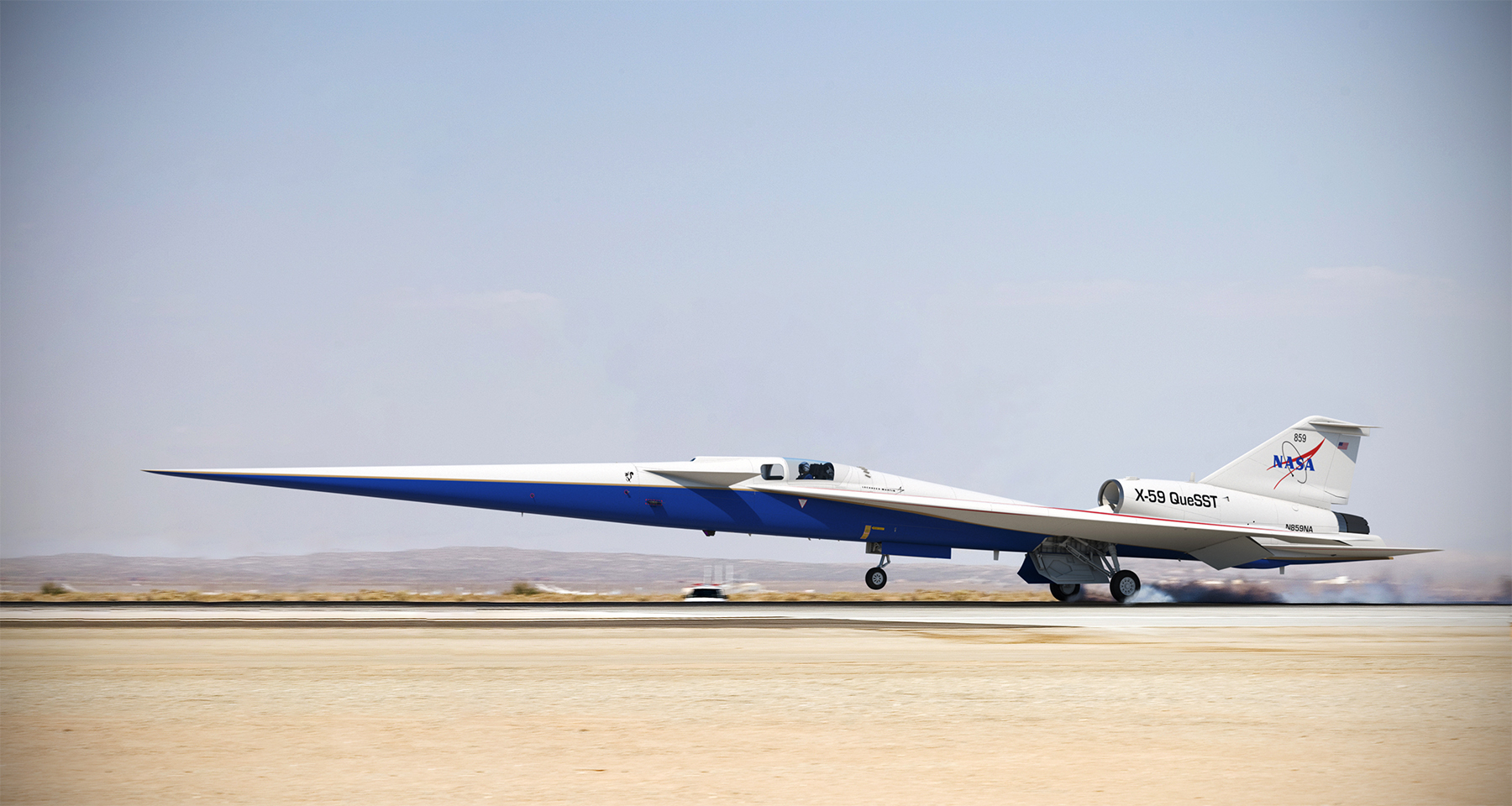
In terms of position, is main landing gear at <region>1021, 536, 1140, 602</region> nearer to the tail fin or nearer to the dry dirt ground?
the tail fin

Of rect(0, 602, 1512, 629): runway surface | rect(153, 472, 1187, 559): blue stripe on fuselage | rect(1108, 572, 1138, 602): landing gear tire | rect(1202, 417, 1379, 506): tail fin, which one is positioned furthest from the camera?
rect(1202, 417, 1379, 506): tail fin

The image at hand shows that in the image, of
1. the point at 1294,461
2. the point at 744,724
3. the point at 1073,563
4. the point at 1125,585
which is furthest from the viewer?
the point at 1294,461

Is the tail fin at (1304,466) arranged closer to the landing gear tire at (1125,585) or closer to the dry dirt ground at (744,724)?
the landing gear tire at (1125,585)

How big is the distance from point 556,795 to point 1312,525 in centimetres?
3002

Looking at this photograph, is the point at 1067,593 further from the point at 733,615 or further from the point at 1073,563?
the point at 733,615

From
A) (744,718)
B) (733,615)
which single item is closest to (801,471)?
(733,615)

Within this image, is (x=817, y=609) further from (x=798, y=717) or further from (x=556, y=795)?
(x=556, y=795)

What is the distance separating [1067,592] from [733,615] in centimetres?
1251

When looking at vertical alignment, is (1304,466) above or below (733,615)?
above

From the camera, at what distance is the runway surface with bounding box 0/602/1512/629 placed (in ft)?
62.0

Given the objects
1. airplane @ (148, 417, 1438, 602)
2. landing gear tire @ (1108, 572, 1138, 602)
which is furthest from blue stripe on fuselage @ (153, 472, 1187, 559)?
landing gear tire @ (1108, 572, 1138, 602)

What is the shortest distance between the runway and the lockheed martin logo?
15.9m

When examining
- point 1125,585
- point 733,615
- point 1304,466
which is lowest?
point 733,615

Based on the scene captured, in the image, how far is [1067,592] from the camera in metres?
29.8
